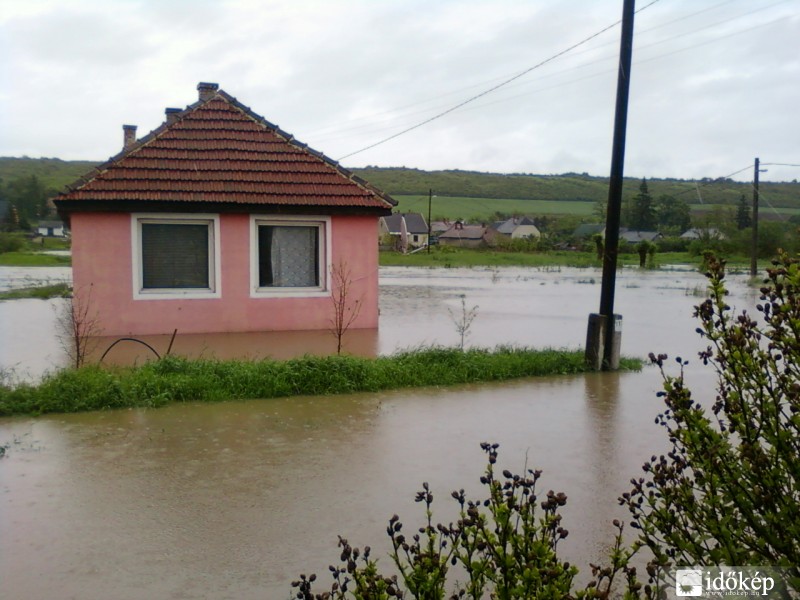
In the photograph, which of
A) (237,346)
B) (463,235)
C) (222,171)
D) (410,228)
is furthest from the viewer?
(410,228)

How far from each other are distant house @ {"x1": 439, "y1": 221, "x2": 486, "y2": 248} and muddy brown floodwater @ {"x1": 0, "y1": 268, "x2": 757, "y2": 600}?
9190 cm

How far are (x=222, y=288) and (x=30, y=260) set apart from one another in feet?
131

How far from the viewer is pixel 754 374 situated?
332 centimetres

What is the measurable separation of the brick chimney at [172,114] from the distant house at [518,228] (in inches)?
3669

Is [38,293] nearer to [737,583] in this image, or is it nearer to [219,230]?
[219,230]

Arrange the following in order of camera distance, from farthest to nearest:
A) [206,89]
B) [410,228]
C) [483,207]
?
[483,207] → [410,228] → [206,89]

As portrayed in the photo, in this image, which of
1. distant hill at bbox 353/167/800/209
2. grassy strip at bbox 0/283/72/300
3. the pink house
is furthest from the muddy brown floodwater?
distant hill at bbox 353/167/800/209

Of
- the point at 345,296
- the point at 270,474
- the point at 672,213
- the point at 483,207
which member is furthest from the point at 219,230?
the point at 483,207

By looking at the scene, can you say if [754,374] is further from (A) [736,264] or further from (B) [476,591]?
(A) [736,264]

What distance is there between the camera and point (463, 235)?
108 meters

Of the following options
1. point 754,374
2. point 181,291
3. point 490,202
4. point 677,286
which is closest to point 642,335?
point 181,291

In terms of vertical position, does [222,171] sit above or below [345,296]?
above

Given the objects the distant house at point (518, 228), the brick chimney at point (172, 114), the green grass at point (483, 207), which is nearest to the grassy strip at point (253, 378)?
the brick chimney at point (172, 114)

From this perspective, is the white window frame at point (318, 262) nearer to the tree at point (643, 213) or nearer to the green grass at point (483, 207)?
the tree at point (643, 213)
